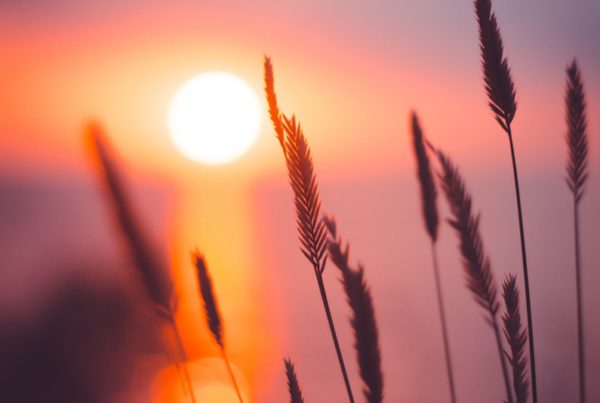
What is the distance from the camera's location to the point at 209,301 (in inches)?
41.9

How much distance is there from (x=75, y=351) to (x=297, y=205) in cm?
872

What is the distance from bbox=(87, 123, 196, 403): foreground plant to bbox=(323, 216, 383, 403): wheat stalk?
46 centimetres

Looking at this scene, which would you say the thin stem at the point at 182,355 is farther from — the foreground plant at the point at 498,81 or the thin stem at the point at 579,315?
the thin stem at the point at 579,315

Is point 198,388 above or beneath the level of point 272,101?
beneath

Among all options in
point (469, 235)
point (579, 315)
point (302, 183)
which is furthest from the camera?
point (579, 315)

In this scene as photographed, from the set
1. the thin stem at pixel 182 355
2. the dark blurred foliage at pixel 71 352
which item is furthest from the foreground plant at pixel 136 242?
the dark blurred foliage at pixel 71 352

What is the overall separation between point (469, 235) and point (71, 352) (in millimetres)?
8767

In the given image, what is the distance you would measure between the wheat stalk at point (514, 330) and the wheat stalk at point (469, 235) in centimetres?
10

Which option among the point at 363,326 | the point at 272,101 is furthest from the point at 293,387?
the point at 272,101

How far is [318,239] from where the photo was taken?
764 millimetres

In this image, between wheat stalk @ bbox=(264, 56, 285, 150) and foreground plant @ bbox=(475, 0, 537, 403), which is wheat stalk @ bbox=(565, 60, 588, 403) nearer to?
foreground plant @ bbox=(475, 0, 537, 403)

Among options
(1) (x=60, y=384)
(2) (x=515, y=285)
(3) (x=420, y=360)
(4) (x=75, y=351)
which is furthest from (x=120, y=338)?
(2) (x=515, y=285)

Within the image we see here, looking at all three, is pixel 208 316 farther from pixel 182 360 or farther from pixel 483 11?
pixel 483 11

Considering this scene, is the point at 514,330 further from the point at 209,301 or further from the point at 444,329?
the point at 444,329
